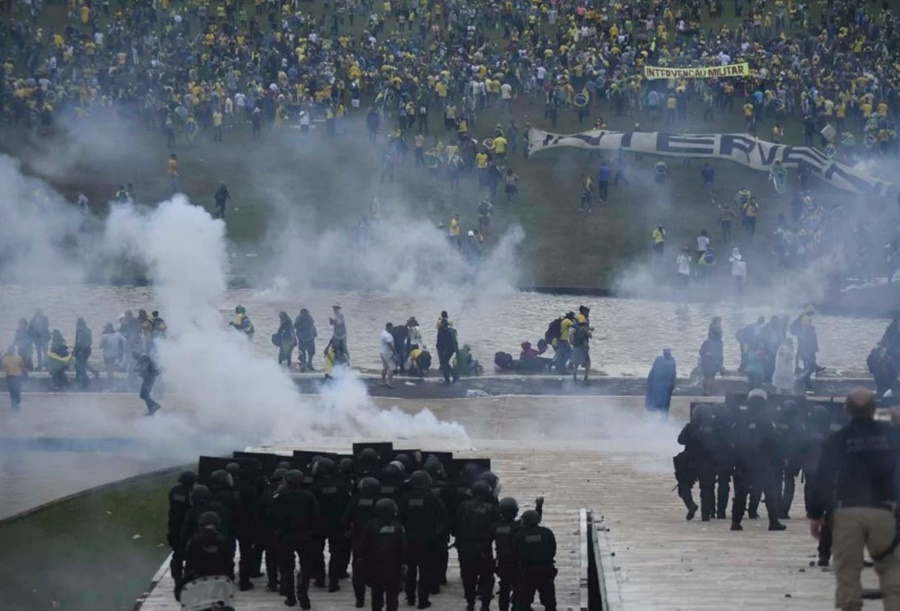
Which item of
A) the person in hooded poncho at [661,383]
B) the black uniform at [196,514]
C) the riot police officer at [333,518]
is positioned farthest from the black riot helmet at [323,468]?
the person in hooded poncho at [661,383]

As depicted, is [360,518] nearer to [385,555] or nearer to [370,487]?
[370,487]

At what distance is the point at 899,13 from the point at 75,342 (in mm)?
30580

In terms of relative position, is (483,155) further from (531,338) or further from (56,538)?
(56,538)

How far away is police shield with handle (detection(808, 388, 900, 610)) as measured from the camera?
12.3 meters

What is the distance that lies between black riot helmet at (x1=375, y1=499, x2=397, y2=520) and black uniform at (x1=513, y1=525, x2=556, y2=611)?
3.60 ft

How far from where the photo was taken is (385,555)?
643 inches

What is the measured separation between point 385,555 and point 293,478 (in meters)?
1.31

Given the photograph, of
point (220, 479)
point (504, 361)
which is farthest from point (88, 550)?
point (504, 361)

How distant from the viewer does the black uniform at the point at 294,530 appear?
17.1m

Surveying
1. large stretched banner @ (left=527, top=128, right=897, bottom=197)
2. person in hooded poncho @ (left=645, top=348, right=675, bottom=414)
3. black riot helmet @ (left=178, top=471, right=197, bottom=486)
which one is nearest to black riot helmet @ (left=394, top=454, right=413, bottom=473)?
black riot helmet @ (left=178, top=471, right=197, bottom=486)

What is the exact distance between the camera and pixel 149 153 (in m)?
46.9

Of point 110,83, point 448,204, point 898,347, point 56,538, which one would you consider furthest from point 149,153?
point 56,538

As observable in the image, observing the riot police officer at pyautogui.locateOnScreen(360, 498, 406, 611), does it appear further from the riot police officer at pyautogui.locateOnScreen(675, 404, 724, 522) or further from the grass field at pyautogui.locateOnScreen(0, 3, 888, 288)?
the grass field at pyautogui.locateOnScreen(0, 3, 888, 288)

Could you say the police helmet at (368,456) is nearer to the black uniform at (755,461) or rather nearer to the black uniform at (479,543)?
the black uniform at (479,543)
